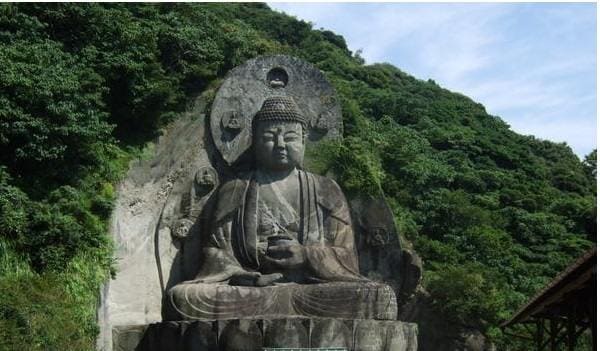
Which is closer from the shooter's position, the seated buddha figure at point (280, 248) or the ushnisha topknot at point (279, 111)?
the seated buddha figure at point (280, 248)

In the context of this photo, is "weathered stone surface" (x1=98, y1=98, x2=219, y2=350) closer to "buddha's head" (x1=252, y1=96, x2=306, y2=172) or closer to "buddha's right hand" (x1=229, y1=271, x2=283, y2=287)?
"buddha's head" (x1=252, y1=96, x2=306, y2=172)

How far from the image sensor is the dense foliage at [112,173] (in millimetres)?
9844

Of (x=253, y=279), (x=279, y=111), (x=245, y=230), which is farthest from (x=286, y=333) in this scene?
(x=279, y=111)

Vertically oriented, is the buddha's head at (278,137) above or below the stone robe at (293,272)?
above

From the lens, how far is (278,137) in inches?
445

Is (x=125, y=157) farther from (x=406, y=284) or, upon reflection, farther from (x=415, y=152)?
(x=415, y=152)

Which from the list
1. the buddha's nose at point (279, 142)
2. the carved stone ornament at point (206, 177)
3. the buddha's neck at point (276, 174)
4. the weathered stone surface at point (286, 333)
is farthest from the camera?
the carved stone ornament at point (206, 177)

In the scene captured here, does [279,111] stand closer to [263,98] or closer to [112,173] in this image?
[263,98]

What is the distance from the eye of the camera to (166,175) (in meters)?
11.5

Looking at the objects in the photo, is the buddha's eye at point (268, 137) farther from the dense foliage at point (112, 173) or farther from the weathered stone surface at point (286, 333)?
the weathered stone surface at point (286, 333)

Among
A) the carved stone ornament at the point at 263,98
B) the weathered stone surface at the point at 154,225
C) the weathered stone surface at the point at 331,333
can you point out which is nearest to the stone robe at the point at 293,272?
the weathered stone surface at the point at 331,333

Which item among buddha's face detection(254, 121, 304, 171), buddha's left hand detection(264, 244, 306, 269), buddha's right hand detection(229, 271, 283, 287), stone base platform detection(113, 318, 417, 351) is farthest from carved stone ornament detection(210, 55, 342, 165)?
stone base platform detection(113, 318, 417, 351)

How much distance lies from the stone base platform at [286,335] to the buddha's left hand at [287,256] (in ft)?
4.06

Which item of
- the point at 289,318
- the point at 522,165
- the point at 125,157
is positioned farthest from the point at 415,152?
the point at 289,318
